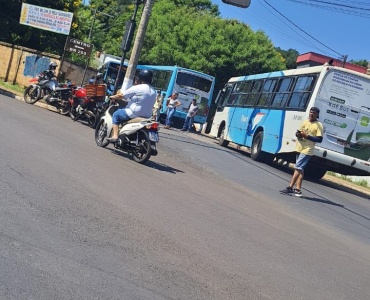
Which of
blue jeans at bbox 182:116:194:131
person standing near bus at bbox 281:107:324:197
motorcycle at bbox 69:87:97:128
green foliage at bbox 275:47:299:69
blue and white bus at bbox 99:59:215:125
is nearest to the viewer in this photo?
person standing near bus at bbox 281:107:324:197

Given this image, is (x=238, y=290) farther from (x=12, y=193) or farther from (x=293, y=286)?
(x=12, y=193)

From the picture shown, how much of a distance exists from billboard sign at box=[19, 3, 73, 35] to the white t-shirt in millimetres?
14589

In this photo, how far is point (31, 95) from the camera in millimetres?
18953

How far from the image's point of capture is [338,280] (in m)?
6.09

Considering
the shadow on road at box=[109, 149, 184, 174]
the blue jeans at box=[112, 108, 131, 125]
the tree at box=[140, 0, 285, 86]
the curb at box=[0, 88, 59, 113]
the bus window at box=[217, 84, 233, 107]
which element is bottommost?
the curb at box=[0, 88, 59, 113]

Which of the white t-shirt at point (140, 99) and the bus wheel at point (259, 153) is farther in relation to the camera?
the bus wheel at point (259, 153)

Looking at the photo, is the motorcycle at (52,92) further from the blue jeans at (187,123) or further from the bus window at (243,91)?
the blue jeans at (187,123)

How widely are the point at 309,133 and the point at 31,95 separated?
10.9 m

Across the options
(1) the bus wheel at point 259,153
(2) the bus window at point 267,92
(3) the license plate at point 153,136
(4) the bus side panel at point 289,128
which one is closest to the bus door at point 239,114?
(2) the bus window at point 267,92

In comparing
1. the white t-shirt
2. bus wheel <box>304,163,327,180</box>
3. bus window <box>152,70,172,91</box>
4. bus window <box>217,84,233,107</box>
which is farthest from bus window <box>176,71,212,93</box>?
the white t-shirt

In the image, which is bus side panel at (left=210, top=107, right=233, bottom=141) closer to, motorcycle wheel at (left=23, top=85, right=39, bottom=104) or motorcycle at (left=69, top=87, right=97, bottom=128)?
motorcycle at (left=69, top=87, right=97, bottom=128)

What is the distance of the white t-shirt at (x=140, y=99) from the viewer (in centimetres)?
1088

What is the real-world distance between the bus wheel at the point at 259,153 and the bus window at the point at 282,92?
3.90ft

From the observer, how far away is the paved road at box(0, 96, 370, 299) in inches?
184
